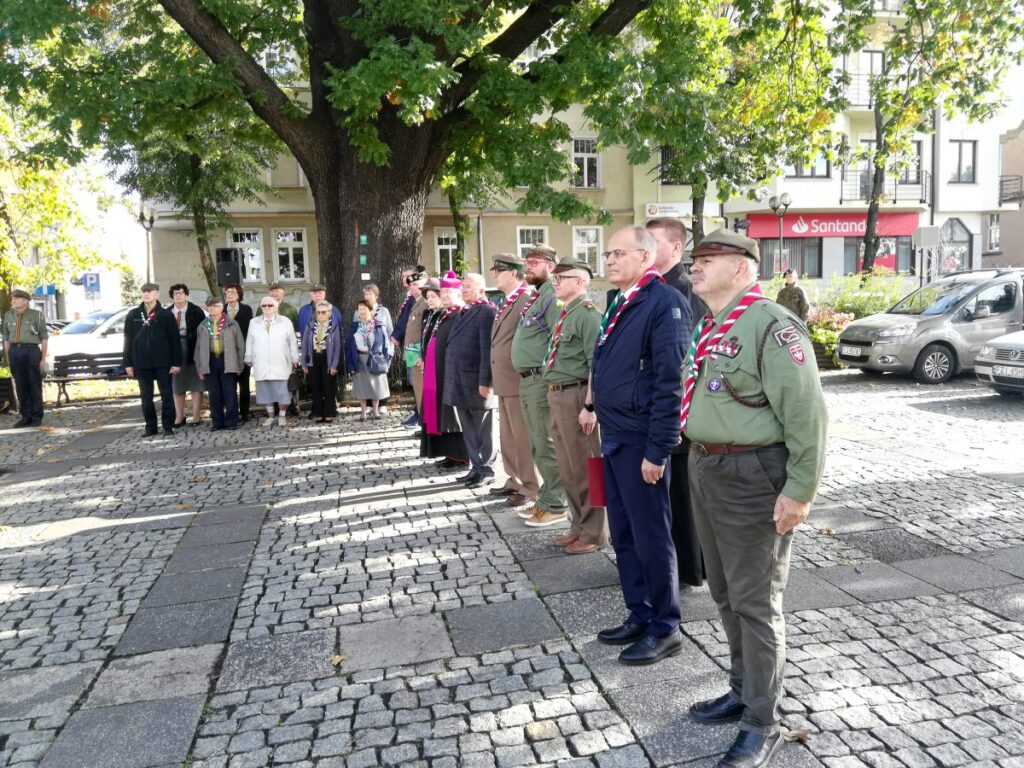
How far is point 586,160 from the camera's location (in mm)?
32969

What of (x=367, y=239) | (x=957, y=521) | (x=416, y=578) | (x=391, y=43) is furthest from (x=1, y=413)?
(x=957, y=521)

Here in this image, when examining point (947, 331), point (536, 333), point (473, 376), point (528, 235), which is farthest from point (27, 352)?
point (528, 235)

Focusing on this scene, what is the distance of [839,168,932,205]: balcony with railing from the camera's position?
35.2 meters

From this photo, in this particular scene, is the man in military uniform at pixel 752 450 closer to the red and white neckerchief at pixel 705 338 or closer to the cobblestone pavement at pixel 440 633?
the red and white neckerchief at pixel 705 338

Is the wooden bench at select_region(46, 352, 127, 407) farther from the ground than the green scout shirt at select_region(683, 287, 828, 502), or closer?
closer

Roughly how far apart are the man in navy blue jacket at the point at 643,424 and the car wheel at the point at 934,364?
1228 cm

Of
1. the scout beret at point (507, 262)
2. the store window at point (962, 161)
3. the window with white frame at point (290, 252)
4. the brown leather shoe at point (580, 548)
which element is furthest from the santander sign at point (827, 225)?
the brown leather shoe at point (580, 548)

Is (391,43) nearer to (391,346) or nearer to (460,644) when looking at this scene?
(391,346)

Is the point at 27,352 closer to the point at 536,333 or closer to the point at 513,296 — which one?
the point at 513,296

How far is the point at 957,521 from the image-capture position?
20.1 ft

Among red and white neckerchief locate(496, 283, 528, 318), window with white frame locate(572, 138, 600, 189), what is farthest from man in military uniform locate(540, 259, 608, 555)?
window with white frame locate(572, 138, 600, 189)

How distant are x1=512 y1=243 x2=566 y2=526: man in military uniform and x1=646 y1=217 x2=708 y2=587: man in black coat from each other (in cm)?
138

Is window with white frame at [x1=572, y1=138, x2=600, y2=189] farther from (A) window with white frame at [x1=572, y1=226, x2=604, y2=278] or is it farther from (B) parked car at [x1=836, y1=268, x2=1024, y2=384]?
(B) parked car at [x1=836, y1=268, x2=1024, y2=384]

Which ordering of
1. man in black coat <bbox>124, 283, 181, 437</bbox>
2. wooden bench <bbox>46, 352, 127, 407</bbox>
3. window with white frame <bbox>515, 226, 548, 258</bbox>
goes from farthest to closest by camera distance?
1. window with white frame <bbox>515, 226, 548, 258</bbox>
2. wooden bench <bbox>46, 352, 127, 407</bbox>
3. man in black coat <bbox>124, 283, 181, 437</bbox>
